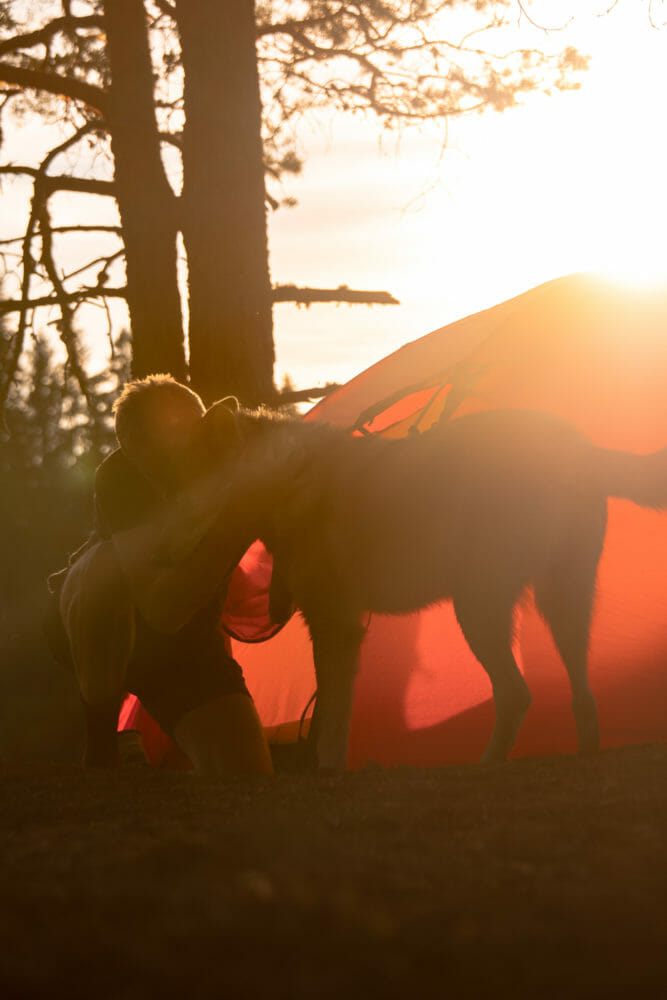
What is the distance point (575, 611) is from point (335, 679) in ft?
2.87

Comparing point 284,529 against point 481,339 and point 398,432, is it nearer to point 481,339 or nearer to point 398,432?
point 398,432

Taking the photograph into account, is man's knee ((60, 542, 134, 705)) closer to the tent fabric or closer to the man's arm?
the man's arm

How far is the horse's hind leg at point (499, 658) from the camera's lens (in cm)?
288

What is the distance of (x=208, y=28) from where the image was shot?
434 cm

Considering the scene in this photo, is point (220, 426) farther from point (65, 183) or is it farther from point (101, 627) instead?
point (65, 183)

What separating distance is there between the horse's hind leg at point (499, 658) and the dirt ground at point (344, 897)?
770 millimetres

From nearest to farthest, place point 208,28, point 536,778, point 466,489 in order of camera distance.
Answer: point 536,778
point 466,489
point 208,28

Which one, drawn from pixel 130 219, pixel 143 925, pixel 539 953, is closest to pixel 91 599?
pixel 143 925

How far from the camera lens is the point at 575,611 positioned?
122 inches

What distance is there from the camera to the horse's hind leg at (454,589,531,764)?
9.46 ft

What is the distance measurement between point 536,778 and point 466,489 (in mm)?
999

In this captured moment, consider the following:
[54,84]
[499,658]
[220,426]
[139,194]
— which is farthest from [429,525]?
[54,84]

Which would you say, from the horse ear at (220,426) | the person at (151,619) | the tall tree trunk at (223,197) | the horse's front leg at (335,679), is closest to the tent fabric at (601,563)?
the horse's front leg at (335,679)

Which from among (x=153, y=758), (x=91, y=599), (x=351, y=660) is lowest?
(x=153, y=758)
